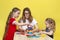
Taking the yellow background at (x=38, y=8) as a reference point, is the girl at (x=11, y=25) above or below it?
below

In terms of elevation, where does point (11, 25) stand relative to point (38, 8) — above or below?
below

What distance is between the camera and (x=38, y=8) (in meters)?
1.77

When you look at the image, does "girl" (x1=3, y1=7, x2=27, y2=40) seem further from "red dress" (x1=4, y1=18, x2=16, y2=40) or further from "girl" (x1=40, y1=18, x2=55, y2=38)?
"girl" (x1=40, y1=18, x2=55, y2=38)

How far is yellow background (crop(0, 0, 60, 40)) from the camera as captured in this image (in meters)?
1.75

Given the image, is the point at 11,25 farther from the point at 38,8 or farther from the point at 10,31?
the point at 38,8

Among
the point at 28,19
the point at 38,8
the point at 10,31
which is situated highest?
the point at 38,8

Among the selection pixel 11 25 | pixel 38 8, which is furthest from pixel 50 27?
pixel 11 25

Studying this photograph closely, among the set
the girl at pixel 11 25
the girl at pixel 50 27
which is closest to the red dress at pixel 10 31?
the girl at pixel 11 25

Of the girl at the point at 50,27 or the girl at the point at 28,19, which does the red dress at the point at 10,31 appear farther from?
the girl at the point at 50,27

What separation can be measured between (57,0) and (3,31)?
686 millimetres

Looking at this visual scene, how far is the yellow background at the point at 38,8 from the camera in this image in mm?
1748

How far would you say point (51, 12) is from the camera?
69.6 inches

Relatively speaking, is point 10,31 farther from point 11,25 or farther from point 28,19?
Result: point 28,19

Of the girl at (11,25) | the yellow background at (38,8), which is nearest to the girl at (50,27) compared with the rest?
the yellow background at (38,8)
